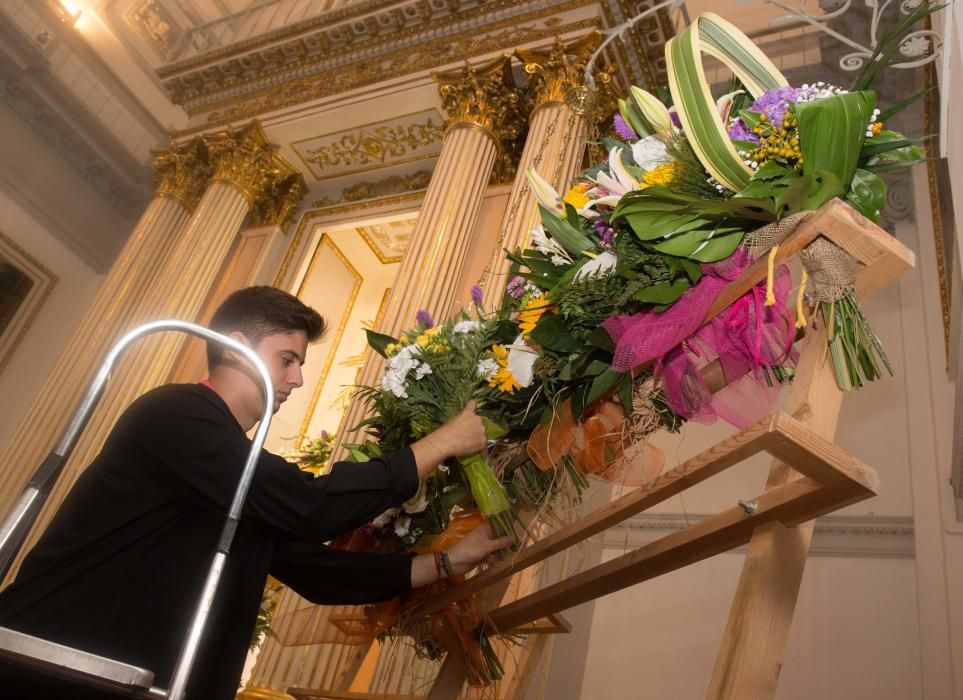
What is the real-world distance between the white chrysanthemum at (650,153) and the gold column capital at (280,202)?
5387mm

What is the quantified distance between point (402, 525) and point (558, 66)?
3.84 meters

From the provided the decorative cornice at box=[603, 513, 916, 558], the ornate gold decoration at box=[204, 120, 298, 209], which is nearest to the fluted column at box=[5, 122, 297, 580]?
the ornate gold decoration at box=[204, 120, 298, 209]

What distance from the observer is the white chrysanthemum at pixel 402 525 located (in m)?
1.96

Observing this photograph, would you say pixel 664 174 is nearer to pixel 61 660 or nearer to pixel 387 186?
pixel 61 660

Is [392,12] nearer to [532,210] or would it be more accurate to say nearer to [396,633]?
[532,210]

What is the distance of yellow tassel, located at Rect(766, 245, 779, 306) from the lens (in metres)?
1.15

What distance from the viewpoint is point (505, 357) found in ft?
5.92

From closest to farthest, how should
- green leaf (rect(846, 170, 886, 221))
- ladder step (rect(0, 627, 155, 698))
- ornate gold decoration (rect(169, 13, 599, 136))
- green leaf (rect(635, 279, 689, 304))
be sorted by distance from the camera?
ladder step (rect(0, 627, 155, 698)) → green leaf (rect(846, 170, 886, 221)) → green leaf (rect(635, 279, 689, 304)) → ornate gold decoration (rect(169, 13, 599, 136))

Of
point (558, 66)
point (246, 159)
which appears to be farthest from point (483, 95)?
point (246, 159)

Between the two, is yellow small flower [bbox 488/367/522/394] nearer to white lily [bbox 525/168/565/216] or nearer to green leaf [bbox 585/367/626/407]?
green leaf [bbox 585/367/626/407]

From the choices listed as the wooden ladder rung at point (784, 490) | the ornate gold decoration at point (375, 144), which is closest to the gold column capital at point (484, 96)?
the ornate gold decoration at point (375, 144)

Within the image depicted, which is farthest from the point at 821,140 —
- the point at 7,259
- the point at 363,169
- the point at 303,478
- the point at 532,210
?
the point at 7,259

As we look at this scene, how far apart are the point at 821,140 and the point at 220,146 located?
231 inches

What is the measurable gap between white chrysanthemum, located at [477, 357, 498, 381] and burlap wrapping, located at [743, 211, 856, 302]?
75 centimetres
